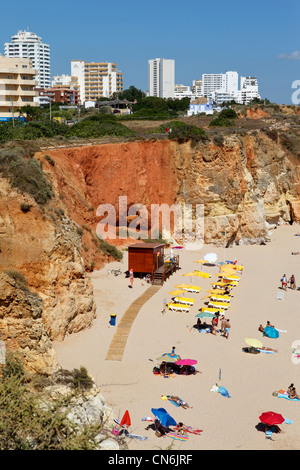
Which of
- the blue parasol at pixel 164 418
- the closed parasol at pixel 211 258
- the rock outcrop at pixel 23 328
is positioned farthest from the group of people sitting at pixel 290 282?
the rock outcrop at pixel 23 328

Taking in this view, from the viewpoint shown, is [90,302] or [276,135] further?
[276,135]

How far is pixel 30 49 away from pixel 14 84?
474 feet

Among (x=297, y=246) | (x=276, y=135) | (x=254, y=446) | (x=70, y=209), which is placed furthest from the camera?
(x=276, y=135)

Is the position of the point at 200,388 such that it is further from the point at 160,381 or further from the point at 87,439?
the point at 87,439

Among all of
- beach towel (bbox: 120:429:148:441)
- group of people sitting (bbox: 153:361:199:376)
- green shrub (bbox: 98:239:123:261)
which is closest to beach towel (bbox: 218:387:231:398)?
group of people sitting (bbox: 153:361:199:376)

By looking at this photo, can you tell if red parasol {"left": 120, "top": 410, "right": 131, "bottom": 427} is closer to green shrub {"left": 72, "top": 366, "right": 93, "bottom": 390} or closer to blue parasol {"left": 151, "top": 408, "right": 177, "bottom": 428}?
blue parasol {"left": 151, "top": 408, "right": 177, "bottom": 428}

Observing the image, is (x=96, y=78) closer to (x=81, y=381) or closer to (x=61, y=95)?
(x=61, y=95)

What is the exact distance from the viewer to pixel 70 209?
27.3 metres

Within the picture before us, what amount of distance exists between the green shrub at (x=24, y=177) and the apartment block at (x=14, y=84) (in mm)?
40159

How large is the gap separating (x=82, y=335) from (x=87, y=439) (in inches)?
325

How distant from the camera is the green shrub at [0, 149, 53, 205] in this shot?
62.8 feet

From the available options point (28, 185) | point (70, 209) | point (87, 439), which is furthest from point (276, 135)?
point (87, 439)

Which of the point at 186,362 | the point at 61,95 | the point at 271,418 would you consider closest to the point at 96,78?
the point at 61,95

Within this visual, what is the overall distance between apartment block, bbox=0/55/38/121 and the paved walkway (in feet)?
134
